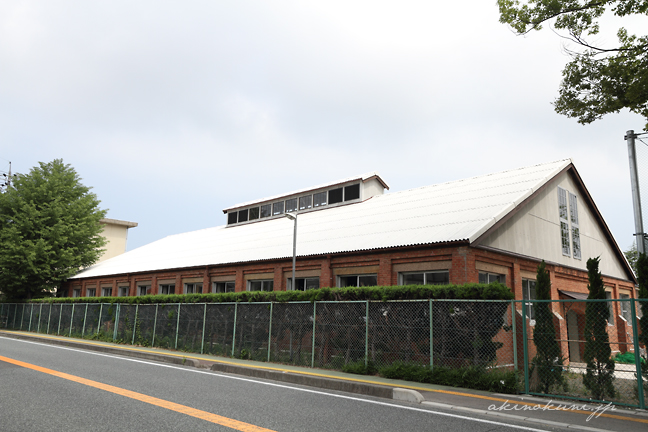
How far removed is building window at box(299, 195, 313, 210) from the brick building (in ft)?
0.24

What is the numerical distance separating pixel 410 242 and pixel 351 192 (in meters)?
11.7

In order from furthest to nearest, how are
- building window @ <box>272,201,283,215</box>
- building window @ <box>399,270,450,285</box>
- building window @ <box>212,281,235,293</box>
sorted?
building window @ <box>272,201,283,215</box>
building window @ <box>212,281,235,293</box>
building window @ <box>399,270,450,285</box>

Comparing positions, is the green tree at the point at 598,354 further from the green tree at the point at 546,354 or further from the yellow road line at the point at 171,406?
the yellow road line at the point at 171,406

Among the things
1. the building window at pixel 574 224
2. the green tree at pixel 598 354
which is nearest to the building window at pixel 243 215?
the building window at pixel 574 224

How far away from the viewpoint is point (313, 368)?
14.8 meters

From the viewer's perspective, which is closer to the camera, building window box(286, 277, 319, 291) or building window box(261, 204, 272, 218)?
building window box(286, 277, 319, 291)

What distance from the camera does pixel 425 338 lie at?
12.8 m

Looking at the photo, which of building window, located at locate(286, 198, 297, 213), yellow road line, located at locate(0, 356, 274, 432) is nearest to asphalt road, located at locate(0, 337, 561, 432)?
yellow road line, located at locate(0, 356, 274, 432)

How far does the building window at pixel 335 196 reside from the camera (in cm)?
3023

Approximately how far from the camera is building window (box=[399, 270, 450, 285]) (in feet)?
58.2

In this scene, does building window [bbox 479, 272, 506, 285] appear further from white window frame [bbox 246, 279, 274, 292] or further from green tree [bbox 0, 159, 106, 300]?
green tree [bbox 0, 159, 106, 300]

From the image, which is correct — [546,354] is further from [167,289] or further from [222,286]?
[167,289]

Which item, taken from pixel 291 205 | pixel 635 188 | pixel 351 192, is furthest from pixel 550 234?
pixel 291 205

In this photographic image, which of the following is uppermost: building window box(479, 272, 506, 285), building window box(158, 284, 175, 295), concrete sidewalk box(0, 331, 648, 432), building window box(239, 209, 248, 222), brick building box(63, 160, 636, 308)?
building window box(239, 209, 248, 222)
